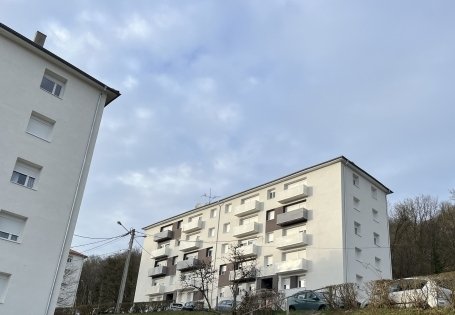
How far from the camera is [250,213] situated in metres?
50.8

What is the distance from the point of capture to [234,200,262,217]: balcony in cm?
4966

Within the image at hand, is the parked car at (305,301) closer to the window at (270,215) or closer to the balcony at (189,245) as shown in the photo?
the window at (270,215)

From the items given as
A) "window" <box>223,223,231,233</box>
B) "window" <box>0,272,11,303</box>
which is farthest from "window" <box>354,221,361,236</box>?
"window" <box>0,272,11,303</box>

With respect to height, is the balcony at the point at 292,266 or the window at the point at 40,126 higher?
the window at the point at 40,126

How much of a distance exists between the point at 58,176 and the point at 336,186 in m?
25.6

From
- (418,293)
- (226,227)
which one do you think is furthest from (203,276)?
(226,227)

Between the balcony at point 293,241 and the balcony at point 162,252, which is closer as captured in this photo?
the balcony at point 293,241

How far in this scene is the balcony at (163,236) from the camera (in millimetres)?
62031

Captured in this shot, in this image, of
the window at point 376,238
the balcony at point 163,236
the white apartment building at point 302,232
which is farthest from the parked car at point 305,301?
the balcony at point 163,236

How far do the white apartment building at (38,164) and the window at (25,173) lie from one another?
0.05 metres

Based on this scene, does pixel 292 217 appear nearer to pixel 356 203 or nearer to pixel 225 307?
pixel 356 203

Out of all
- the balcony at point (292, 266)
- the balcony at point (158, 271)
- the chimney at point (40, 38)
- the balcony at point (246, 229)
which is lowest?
the balcony at point (292, 266)

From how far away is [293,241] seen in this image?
1688 inches

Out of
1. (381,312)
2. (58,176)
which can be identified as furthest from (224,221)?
(381,312)
